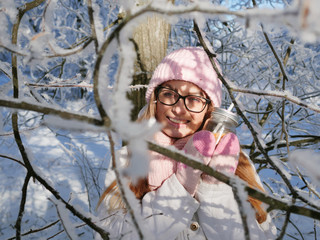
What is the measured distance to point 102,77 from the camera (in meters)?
0.35

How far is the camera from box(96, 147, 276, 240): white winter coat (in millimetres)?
1113

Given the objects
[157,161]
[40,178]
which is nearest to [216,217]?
[157,161]

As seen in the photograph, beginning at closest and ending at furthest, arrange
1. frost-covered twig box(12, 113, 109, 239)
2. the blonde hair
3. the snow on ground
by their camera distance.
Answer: frost-covered twig box(12, 113, 109, 239) → the blonde hair → the snow on ground

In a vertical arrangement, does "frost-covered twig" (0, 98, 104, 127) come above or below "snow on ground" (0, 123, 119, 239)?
above

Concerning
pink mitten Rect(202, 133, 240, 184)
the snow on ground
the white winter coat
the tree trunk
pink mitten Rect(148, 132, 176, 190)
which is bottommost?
the snow on ground

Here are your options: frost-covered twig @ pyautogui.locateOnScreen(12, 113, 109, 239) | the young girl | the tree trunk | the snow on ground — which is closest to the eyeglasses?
the young girl

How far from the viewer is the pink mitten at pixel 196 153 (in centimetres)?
116

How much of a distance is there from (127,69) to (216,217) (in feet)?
3.36

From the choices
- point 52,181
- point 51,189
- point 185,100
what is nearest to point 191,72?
point 185,100

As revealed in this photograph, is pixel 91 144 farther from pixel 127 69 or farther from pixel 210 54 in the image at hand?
pixel 127 69

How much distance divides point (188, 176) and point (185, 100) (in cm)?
43

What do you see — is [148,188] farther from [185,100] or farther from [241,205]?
[241,205]

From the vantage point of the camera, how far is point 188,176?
1.19 m

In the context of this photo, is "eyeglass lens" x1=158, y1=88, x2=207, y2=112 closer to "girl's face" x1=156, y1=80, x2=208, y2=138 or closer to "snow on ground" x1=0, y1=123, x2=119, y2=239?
"girl's face" x1=156, y1=80, x2=208, y2=138
